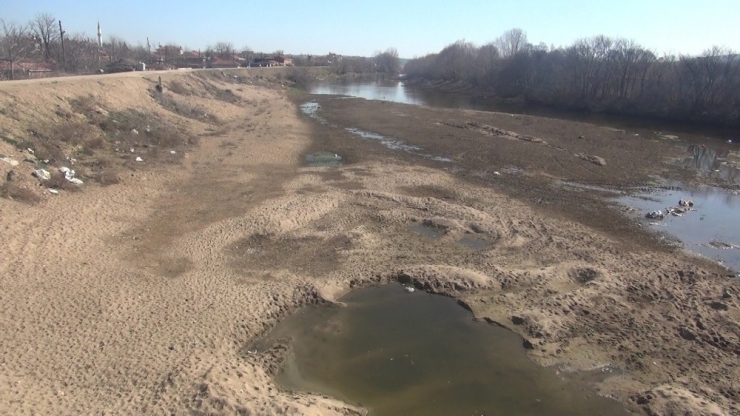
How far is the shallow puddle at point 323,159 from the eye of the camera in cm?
2719

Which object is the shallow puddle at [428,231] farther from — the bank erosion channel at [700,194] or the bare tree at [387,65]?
the bare tree at [387,65]

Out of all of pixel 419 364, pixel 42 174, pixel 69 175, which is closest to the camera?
pixel 419 364

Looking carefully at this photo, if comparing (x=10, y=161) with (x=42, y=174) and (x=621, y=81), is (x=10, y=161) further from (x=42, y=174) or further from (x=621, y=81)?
(x=621, y=81)

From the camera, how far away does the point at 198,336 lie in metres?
10.3

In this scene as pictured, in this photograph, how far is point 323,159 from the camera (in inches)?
1124

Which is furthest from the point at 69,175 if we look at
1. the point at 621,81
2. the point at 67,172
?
the point at 621,81

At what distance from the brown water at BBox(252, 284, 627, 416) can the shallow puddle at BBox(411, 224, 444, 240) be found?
14.2 feet

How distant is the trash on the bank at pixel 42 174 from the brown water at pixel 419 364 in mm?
12405

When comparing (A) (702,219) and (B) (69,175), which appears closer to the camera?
(B) (69,175)

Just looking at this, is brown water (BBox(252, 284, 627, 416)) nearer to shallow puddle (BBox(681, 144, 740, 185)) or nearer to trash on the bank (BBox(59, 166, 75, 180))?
trash on the bank (BBox(59, 166, 75, 180))

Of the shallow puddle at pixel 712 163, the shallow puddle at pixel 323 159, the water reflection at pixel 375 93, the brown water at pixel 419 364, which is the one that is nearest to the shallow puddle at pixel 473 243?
the brown water at pixel 419 364

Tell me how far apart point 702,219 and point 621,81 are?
54.5 m

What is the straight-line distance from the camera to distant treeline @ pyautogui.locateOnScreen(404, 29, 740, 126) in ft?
168

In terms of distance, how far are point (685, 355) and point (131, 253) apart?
15482 mm
